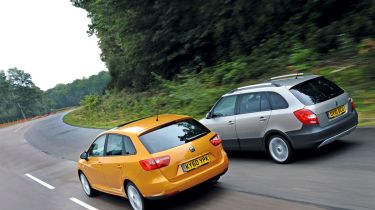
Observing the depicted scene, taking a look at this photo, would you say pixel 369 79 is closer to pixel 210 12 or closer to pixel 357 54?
pixel 357 54

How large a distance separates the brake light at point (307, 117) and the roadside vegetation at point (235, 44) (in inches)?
125

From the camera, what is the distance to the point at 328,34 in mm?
17750

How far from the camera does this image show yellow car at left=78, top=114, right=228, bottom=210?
22.0 feet

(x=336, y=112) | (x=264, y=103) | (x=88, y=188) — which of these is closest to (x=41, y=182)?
(x=88, y=188)

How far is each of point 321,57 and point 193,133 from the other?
11.3 metres

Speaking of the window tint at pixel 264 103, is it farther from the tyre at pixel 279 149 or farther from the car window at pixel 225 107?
the car window at pixel 225 107

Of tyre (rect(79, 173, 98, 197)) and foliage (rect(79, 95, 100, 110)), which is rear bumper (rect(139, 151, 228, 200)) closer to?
tyre (rect(79, 173, 98, 197))

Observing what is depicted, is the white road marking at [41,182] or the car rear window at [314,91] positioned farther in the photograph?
the white road marking at [41,182]

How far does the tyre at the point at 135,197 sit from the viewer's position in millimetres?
7062

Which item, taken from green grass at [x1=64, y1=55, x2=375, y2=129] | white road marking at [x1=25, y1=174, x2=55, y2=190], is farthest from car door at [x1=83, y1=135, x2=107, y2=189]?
green grass at [x1=64, y1=55, x2=375, y2=129]

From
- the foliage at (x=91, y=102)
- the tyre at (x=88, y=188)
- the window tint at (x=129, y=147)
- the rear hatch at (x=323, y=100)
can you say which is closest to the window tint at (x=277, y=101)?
the rear hatch at (x=323, y=100)

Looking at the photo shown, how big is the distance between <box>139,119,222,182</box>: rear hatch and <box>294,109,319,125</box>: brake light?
5.41ft

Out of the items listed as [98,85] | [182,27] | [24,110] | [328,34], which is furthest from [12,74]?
[328,34]

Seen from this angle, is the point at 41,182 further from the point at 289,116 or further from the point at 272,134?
the point at 289,116
